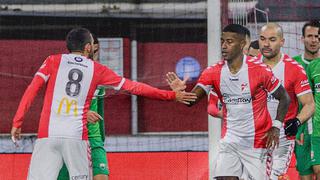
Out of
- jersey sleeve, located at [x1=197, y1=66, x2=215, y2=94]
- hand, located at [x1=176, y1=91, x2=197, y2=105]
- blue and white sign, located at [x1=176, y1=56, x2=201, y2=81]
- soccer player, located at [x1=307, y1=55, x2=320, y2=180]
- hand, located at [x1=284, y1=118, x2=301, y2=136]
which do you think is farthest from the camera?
blue and white sign, located at [x1=176, y1=56, x2=201, y2=81]

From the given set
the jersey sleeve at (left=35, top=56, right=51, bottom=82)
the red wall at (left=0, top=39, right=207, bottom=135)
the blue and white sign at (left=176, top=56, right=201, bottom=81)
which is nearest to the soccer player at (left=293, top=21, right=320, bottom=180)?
the jersey sleeve at (left=35, top=56, right=51, bottom=82)

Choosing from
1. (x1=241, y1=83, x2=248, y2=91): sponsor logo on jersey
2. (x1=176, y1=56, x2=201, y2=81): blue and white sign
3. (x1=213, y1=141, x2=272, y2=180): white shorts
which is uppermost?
(x1=176, y1=56, x2=201, y2=81): blue and white sign

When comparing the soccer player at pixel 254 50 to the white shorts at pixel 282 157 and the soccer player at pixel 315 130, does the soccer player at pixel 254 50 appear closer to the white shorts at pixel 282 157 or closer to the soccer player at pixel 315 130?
the soccer player at pixel 315 130

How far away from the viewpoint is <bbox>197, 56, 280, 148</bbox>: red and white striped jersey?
821cm

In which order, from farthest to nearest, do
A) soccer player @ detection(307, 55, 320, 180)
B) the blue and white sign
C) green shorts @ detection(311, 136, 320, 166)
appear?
the blue and white sign, green shorts @ detection(311, 136, 320, 166), soccer player @ detection(307, 55, 320, 180)

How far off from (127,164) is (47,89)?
3087 millimetres

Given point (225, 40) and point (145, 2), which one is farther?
point (145, 2)

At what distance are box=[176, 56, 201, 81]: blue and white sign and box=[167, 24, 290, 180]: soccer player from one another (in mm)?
8146

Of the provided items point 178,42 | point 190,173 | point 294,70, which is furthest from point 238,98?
point 178,42

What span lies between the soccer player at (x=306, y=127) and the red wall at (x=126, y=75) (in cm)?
555

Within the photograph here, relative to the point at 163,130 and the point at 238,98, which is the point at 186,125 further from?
the point at 238,98

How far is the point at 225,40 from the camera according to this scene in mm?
8289

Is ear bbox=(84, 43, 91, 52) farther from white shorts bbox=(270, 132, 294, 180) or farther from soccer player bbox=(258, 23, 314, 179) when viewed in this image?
white shorts bbox=(270, 132, 294, 180)

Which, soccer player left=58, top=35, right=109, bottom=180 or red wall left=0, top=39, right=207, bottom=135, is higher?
red wall left=0, top=39, right=207, bottom=135
